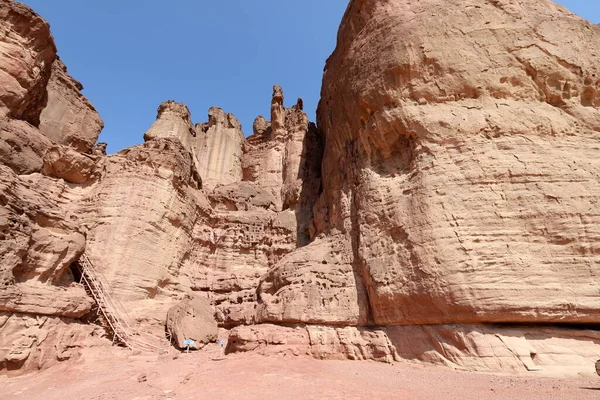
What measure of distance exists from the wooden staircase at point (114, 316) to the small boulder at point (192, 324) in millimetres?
506

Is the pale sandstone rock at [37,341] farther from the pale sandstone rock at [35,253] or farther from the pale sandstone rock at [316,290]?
the pale sandstone rock at [316,290]

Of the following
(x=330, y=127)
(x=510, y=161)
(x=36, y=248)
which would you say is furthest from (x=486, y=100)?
(x=36, y=248)

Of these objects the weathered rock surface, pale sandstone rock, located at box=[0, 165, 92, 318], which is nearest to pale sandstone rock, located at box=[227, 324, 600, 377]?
the weathered rock surface

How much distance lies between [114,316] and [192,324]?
2.55 meters

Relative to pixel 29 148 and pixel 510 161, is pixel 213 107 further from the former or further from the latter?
pixel 510 161

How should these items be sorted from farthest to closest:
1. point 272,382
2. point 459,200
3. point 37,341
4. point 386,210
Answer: point 386,210, point 459,200, point 37,341, point 272,382

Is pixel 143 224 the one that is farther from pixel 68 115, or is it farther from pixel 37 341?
pixel 68 115

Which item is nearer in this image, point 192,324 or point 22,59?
point 192,324

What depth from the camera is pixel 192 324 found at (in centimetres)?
1199

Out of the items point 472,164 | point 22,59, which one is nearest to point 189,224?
point 22,59

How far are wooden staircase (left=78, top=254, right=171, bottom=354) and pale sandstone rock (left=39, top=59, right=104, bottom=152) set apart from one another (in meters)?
6.77

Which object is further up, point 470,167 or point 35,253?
point 470,167

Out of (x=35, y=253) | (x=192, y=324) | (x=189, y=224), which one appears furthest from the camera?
(x=189, y=224)

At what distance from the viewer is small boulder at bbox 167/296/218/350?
11531 mm
